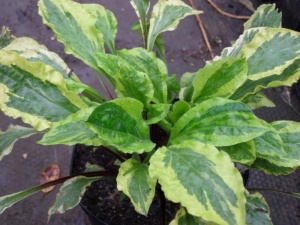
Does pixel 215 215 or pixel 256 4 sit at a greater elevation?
pixel 215 215

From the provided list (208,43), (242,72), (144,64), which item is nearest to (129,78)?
(144,64)

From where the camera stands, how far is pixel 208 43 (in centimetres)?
147

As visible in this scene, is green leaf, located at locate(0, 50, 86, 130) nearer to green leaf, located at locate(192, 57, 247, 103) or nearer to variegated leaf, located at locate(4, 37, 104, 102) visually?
variegated leaf, located at locate(4, 37, 104, 102)

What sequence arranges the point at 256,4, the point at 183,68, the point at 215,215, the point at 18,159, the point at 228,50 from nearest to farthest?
the point at 215,215
the point at 228,50
the point at 18,159
the point at 183,68
the point at 256,4

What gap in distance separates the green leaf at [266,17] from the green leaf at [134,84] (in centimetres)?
29

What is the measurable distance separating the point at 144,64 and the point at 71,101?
159 millimetres

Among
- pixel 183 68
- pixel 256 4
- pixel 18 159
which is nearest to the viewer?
pixel 18 159

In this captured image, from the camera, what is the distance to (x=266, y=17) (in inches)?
30.9

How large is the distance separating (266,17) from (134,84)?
0.33 meters

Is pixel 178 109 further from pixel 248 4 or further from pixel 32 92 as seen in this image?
pixel 248 4

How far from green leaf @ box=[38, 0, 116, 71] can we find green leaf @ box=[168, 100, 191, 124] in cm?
17

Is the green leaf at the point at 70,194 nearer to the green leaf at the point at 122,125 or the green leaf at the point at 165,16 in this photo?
the green leaf at the point at 122,125

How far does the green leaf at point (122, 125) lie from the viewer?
0.53m

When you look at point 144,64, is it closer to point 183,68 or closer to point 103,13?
point 103,13
